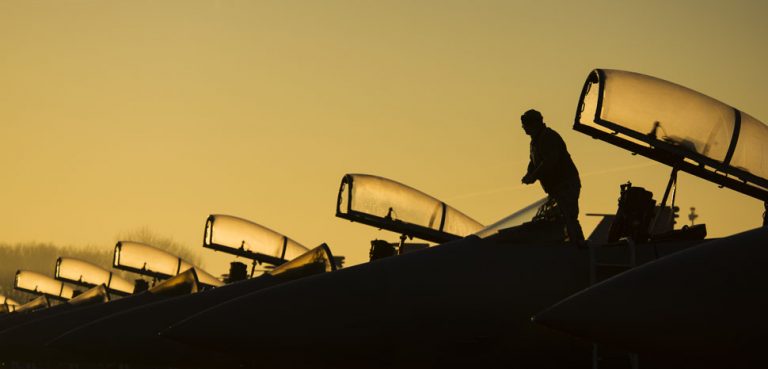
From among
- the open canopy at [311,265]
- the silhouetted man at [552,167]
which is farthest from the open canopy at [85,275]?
the silhouetted man at [552,167]

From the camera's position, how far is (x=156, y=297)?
20.4m

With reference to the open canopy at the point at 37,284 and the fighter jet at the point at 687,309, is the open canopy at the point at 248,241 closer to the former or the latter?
the fighter jet at the point at 687,309

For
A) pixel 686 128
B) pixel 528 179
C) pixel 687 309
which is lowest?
pixel 687 309

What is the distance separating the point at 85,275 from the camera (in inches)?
1752

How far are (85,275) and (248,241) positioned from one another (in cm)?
1826

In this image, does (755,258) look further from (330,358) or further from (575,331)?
(330,358)

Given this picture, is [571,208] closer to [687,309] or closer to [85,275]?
[687,309]

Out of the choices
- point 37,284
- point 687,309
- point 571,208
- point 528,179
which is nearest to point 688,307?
point 687,309

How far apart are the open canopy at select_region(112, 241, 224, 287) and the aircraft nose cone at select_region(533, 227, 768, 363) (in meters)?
27.3

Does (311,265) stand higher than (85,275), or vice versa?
(85,275)

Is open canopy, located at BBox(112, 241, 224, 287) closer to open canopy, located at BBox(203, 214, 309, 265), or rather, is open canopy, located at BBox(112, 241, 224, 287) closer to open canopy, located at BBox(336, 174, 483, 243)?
open canopy, located at BBox(203, 214, 309, 265)

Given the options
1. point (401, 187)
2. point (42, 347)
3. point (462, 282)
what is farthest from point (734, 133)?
point (42, 347)

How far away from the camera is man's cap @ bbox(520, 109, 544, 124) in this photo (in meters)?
12.8

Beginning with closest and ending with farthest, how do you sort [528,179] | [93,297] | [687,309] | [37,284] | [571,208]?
[687,309] < [571,208] < [528,179] < [93,297] < [37,284]
